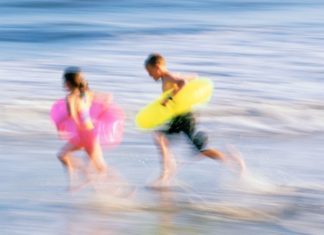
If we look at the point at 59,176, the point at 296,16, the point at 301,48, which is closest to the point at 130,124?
the point at 59,176

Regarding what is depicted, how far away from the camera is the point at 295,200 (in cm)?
656

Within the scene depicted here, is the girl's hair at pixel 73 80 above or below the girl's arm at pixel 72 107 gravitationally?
above

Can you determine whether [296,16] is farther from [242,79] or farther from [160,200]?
[160,200]

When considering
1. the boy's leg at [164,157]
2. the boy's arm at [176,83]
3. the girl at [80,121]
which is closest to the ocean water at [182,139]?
the boy's leg at [164,157]

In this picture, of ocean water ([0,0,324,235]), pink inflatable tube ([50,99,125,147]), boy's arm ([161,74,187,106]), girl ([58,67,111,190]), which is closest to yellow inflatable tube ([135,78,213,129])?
boy's arm ([161,74,187,106])

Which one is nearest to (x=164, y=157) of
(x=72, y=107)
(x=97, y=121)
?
(x=97, y=121)

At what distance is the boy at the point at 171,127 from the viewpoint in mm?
6520

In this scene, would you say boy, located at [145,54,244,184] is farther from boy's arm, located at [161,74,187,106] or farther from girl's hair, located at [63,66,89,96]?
girl's hair, located at [63,66,89,96]

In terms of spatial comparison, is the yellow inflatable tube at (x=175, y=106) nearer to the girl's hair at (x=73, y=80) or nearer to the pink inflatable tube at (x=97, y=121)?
the pink inflatable tube at (x=97, y=121)

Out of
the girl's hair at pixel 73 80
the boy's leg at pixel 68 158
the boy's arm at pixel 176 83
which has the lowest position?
the boy's leg at pixel 68 158

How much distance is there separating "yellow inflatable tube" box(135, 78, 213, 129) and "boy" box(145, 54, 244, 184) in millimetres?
45

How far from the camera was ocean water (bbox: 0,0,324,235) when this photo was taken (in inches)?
242

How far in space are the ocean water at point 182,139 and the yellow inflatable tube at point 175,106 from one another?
588mm

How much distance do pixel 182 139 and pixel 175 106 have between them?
210 cm
